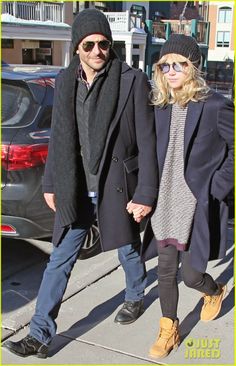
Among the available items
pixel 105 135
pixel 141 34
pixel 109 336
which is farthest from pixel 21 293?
pixel 141 34

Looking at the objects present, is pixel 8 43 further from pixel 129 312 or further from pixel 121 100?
pixel 121 100

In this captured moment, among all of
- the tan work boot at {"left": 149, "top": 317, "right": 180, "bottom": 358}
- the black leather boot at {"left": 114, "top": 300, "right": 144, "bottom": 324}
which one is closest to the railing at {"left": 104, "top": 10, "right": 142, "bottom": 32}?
the black leather boot at {"left": 114, "top": 300, "right": 144, "bottom": 324}

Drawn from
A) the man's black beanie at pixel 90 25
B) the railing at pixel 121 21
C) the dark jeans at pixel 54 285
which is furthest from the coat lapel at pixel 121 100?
the railing at pixel 121 21

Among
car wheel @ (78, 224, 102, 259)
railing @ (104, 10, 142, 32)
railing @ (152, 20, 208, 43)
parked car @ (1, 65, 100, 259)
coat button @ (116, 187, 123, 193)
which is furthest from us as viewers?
railing @ (152, 20, 208, 43)

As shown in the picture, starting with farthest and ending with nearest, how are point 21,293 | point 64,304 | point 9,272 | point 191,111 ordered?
point 9,272 < point 21,293 < point 64,304 < point 191,111

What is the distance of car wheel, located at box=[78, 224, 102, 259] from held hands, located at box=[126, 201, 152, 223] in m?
1.66

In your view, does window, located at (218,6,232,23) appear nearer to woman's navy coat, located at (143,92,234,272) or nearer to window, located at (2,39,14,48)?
window, located at (2,39,14,48)

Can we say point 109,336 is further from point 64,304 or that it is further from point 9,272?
point 9,272

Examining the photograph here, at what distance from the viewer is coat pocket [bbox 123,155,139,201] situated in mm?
2881

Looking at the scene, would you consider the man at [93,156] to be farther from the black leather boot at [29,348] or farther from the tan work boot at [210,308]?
the tan work boot at [210,308]

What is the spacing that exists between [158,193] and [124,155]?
280mm

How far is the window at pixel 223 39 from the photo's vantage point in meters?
65.1

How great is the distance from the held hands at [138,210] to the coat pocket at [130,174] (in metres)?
0.07

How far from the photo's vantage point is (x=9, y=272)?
424 cm
